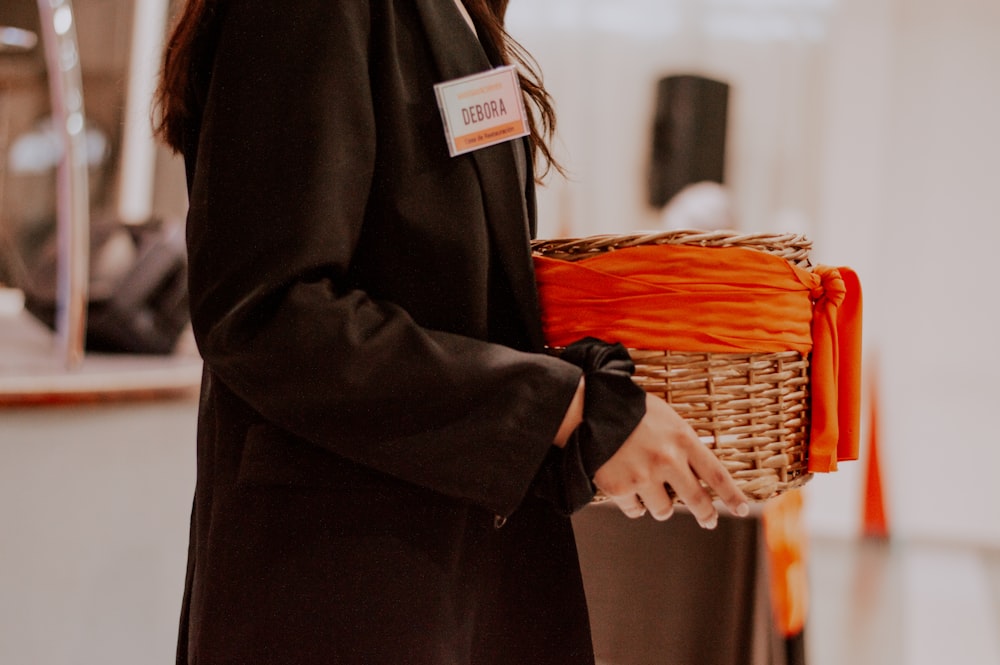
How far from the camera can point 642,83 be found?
4645mm

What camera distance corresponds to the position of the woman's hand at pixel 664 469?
0.59 metres

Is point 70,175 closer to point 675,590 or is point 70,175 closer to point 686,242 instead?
point 675,590

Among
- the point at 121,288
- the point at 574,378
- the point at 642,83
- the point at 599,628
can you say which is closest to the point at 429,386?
the point at 574,378

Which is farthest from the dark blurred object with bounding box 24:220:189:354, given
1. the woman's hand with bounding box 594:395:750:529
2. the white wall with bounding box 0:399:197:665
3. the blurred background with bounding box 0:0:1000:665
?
the woman's hand with bounding box 594:395:750:529

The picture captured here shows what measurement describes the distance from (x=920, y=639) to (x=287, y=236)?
2.89m

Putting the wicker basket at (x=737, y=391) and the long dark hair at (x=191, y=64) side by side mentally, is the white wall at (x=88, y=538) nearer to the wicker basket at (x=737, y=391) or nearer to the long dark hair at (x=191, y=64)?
the long dark hair at (x=191, y=64)

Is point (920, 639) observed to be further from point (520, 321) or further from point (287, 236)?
point (287, 236)

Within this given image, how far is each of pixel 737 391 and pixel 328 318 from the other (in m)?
0.30

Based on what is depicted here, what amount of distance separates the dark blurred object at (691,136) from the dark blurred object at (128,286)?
→ 8.06 feet

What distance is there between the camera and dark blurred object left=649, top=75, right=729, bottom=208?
439cm

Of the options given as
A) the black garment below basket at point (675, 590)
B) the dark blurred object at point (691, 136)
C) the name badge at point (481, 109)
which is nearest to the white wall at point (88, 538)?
the black garment below basket at point (675, 590)

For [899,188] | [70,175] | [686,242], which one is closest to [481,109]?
[686,242]

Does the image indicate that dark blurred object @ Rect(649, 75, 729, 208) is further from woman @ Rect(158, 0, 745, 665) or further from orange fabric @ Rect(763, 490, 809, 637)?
woman @ Rect(158, 0, 745, 665)

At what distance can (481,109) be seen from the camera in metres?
0.68
